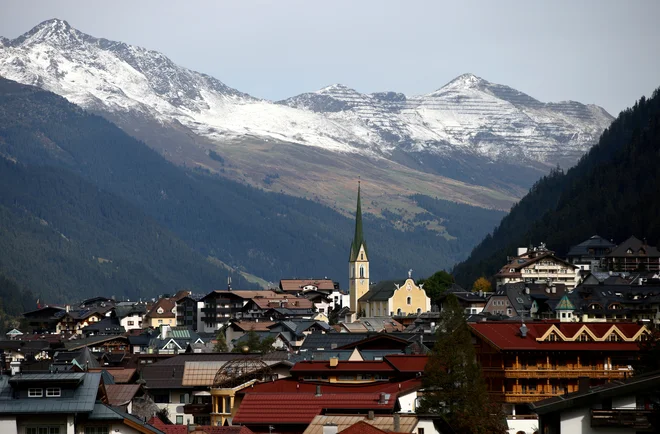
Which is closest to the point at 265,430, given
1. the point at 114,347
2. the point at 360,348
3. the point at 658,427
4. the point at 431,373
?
the point at 431,373

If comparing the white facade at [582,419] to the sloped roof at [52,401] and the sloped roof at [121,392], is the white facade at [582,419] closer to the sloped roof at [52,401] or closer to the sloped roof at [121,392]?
the sloped roof at [52,401]

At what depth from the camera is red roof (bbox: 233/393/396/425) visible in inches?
2864

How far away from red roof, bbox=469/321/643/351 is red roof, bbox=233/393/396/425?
17957 mm

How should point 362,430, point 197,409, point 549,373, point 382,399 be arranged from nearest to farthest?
point 362,430 < point 382,399 < point 197,409 < point 549,373

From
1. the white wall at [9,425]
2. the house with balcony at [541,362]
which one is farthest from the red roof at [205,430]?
the house with balcony at [541,362]

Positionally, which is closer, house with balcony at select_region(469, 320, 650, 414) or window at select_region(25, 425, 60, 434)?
window at select_region(25, 425, 60, 434)

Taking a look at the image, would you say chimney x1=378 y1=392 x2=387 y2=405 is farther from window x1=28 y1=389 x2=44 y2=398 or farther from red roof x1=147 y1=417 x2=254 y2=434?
window x1=28 y1=389 x2=44 y2=398

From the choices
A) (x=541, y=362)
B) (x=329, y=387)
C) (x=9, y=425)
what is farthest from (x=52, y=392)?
(x=541, y=362)

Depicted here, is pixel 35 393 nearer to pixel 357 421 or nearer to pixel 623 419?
pixel 357 421

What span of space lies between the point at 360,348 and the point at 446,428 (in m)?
46.9

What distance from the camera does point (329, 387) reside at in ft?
279

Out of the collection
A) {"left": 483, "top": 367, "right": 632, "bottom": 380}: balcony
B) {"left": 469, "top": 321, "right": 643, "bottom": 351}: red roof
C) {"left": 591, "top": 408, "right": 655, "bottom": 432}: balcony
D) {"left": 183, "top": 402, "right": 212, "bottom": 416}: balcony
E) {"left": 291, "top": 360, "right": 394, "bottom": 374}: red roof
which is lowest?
{"left": 591, "top": 408, "right": 655, "bottom": 432}: balcony

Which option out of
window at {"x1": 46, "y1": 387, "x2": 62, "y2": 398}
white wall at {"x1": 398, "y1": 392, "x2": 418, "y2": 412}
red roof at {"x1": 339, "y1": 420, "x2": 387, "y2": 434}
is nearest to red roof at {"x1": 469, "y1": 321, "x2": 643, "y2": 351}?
white wall at {"x1": 398, "y1": 392, "x2": 418, "y2": 412}

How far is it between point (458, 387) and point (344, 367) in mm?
23061
